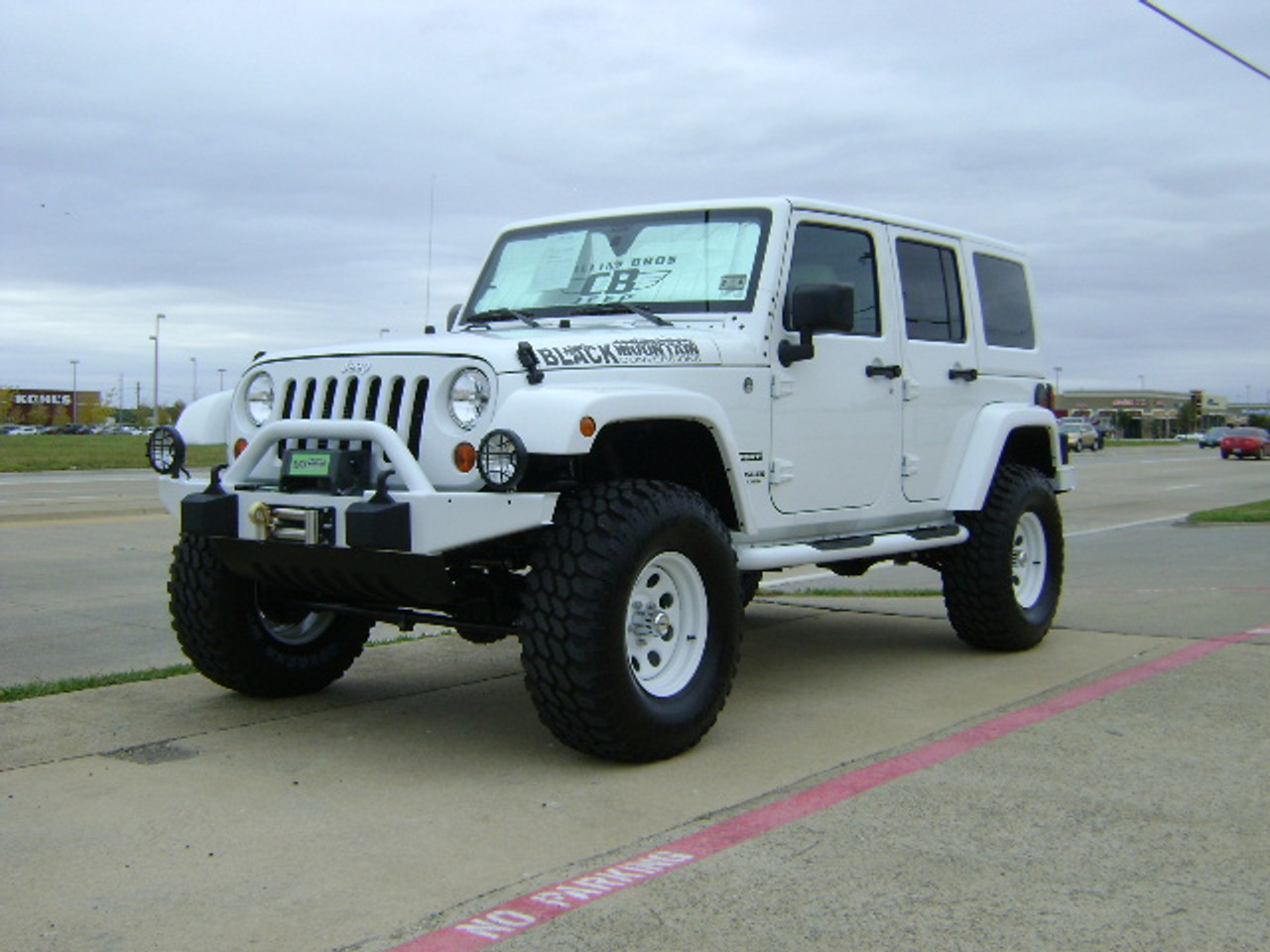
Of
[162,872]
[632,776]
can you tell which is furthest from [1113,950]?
[162,872]

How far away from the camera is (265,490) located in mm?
5180

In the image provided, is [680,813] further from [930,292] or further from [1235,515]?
[1235,515]

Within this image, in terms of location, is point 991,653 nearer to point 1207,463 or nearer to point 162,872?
point 162,872

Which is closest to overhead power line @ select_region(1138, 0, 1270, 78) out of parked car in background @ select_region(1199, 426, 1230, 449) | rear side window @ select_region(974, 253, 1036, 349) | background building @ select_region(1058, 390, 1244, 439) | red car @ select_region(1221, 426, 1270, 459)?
rear side window @ select_region(974, 253, 1036, 349)

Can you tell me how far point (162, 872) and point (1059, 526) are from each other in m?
5.63

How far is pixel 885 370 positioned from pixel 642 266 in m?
1.33

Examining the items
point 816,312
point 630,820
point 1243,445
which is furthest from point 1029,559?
point 1243,445

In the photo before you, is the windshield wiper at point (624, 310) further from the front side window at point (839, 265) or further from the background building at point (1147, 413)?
the background building at point (1147, 413)

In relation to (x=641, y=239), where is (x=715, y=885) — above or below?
below

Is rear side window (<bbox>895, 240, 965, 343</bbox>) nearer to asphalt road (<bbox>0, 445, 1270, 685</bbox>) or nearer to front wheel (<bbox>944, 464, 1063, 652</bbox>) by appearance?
front wheel (<bbox>944, 464, 1063, 652</bbox>)

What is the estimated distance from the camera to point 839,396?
6.37 m

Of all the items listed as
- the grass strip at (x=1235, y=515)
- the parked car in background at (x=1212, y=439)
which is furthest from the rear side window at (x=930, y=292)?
the parked car in background at (x=1212, y=439)

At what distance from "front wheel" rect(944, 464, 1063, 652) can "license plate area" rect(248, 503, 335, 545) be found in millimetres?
3667

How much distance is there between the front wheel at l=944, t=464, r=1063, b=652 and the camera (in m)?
7.22
